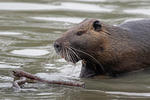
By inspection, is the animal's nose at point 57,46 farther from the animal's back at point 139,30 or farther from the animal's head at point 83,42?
the animal's back at point 139,30

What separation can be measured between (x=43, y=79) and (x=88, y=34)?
100 centimetres

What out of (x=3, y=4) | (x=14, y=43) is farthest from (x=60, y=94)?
(x=3, y=4)

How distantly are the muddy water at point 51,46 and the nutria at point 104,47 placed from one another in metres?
0.20

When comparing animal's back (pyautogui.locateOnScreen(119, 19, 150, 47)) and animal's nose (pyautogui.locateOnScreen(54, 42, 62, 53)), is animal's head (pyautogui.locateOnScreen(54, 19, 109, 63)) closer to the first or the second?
animal's nose (pyautogui.locateOnScreen(54, 42, 62, 53))

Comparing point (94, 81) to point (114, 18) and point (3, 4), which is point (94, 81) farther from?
point (3, 4)

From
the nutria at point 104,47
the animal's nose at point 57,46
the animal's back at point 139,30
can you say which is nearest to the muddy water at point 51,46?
the nutria at point 104,47

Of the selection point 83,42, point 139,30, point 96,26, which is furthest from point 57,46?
point 139,30

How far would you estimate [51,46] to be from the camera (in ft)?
26.2

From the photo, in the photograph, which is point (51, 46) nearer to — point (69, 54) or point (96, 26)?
point (96, 26)

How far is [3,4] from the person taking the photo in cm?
1170

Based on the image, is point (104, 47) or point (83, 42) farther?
point (104, 47)

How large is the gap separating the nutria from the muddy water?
0.64ft

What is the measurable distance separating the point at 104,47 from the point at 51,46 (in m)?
1.73

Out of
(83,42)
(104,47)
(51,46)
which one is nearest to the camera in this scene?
(83,42)
